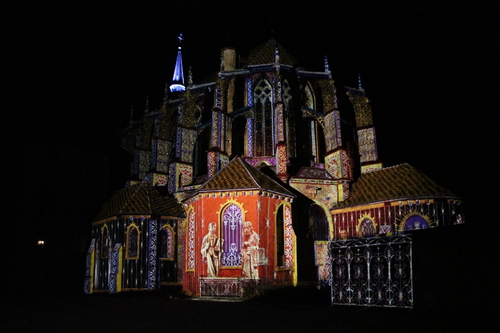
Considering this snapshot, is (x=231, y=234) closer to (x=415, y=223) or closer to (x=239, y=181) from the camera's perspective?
(x=239, y=181)

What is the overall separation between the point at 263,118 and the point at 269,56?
552 cm

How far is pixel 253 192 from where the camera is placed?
66.3 ft

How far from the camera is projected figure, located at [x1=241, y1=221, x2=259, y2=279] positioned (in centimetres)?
1923

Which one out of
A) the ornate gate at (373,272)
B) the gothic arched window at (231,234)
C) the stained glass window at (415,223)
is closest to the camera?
the ornate gate at (373,272)

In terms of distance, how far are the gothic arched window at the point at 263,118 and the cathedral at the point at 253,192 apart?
73mm

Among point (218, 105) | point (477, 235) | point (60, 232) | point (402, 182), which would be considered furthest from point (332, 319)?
point (60, 232)

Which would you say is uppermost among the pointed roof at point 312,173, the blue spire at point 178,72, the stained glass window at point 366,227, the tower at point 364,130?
the blue spire at point 178,72

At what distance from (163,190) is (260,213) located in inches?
517

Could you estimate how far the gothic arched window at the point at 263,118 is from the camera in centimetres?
2962

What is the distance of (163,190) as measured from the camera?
103 ft

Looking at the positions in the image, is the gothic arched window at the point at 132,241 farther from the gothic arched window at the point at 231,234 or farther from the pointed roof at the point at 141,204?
the gothic arched window at the point at 231,234

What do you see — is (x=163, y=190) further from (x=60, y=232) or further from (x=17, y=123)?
(x=17, y=123)

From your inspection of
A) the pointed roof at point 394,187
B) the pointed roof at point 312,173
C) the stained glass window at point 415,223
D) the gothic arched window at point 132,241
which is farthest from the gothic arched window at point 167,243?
the stained glass window at point 415,223

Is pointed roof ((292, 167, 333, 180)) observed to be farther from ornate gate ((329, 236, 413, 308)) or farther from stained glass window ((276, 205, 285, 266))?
ornate gate ((329, 236, 413, 308))
